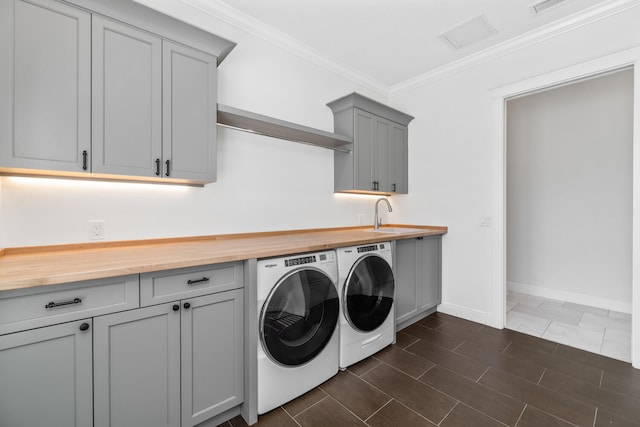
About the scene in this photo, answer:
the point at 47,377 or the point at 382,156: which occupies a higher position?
the point at 382,156

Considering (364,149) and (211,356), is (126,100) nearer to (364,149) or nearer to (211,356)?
(211,356)

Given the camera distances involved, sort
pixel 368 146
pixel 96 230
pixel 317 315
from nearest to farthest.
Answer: pixel 96 230, pixel 317 315, pixel 368 146

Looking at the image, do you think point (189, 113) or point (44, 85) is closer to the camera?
point (44, 85)

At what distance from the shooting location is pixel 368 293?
2256 mm

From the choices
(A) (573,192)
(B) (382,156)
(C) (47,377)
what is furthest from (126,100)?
(A) (573,192)

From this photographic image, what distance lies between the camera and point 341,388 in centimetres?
194

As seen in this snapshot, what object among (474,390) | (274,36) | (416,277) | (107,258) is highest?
(274,36)

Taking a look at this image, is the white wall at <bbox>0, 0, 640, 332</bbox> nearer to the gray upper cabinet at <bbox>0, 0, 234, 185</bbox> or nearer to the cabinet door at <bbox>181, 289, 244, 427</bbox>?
the gray upper cabinet at <bbox>0, 0, 234, 185</bbox>

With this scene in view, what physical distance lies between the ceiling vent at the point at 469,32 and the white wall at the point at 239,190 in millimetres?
1070

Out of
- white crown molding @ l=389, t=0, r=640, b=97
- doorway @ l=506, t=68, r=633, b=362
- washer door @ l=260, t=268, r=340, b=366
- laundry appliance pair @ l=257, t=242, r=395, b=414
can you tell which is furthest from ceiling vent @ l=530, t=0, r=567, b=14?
washer door @ l=260, t=268, r=340, b=366

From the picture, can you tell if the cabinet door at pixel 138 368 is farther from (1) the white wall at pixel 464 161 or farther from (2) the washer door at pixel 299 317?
(1) the white wall at pixel 464 161

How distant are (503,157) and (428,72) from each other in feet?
4.34

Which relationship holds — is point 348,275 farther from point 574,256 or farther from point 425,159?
point 574,256

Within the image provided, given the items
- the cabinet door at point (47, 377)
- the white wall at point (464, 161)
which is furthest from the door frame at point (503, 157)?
the cabinet door at point (47, 377)
